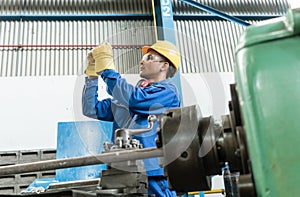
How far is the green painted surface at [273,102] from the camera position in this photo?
445mm

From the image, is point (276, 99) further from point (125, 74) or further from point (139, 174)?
point (125, 74)

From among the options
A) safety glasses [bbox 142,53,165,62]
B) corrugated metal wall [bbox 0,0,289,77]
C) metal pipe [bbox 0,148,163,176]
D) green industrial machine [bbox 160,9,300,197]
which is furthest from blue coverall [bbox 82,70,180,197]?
corrugated metal wall [bbox 0,0,289,77]

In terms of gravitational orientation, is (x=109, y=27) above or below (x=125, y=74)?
above

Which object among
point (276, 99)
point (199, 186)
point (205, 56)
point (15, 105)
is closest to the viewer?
point (276, 99)

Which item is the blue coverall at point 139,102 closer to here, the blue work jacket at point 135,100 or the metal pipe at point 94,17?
the blue work jacket at point 135,100

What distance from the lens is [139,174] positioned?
844 mm

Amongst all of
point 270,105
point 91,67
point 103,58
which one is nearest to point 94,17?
point 91,67

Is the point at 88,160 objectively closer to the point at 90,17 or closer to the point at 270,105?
the point at 270,105

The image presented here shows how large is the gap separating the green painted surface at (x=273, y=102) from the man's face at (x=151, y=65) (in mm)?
862

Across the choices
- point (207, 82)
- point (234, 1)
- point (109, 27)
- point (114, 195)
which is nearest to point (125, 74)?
point (207, 82)

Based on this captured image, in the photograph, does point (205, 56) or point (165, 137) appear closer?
point (165, 137)

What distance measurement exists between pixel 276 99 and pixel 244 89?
0.05m

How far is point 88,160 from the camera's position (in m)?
0.85

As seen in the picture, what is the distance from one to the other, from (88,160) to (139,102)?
45 centimetres
